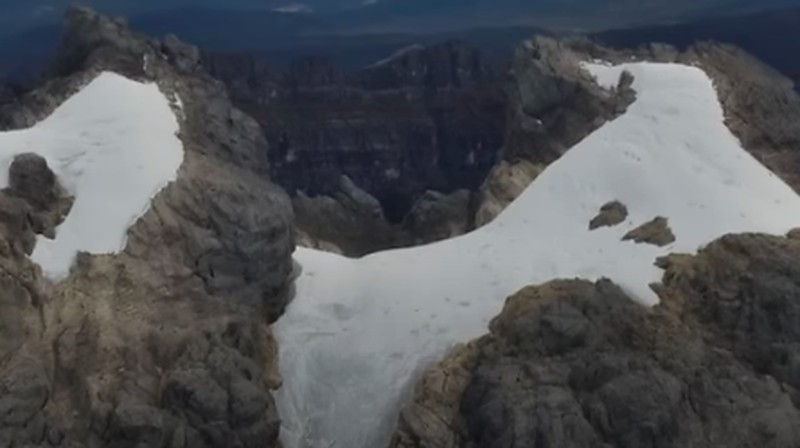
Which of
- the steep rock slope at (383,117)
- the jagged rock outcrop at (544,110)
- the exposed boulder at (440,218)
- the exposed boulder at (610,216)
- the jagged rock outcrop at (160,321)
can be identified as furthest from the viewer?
the steep rock slope at (383,117)

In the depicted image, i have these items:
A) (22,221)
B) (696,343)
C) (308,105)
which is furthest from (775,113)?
(308,105)

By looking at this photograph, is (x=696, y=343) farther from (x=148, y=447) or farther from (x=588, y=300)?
(x=148, y=447)

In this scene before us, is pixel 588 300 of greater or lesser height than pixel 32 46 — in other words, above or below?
above

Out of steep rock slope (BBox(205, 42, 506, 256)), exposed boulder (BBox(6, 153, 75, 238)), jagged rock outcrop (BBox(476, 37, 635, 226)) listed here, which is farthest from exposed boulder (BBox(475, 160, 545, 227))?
steep rock slope (BBox(205, 42, 506, 256))

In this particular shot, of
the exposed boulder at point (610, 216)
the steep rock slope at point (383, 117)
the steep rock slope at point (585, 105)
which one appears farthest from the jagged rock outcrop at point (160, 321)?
the steep rock slope at point (383, 117)

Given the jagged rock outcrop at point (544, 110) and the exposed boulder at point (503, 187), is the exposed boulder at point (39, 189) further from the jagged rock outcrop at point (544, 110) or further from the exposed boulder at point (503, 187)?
the jagged rock outcrop at point (544, 110)

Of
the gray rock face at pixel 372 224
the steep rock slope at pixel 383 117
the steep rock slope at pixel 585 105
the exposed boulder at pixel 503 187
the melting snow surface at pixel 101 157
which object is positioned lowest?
the steep rock slope at pixel 383 117
